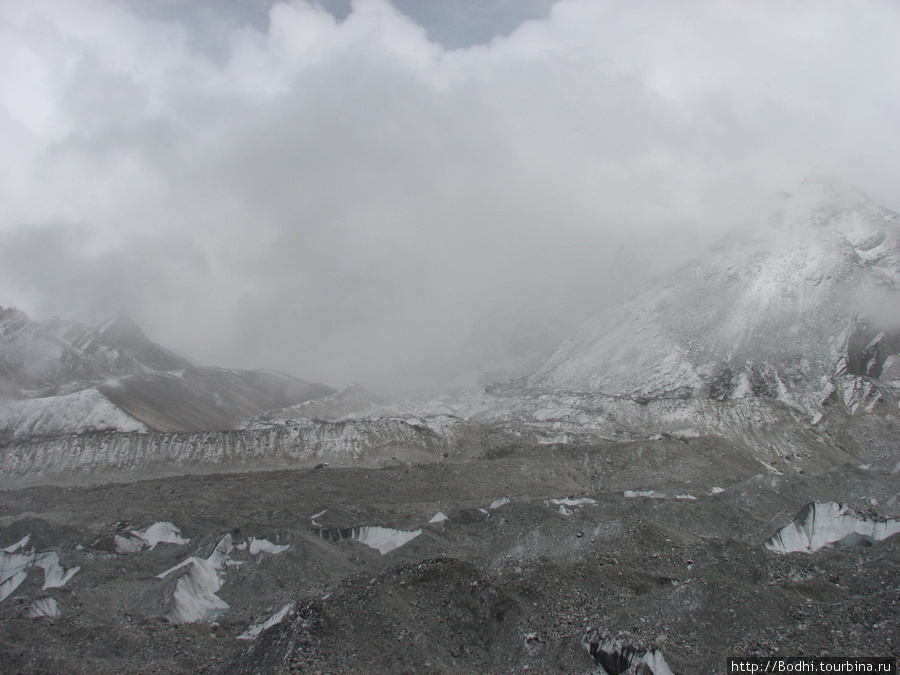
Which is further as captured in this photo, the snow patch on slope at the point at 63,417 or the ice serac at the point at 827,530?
the snow patch on slope at the point at 63,417

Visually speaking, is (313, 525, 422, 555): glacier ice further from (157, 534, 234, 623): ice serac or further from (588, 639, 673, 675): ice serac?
(588, 639, 673, 675): ice serac

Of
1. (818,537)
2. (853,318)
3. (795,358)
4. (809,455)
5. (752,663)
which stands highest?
(853,318)

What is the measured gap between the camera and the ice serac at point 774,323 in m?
139

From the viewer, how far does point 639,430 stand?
119 metres

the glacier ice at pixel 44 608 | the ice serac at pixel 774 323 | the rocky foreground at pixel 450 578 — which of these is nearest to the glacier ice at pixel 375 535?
the rocky foreground at pixel 450 578

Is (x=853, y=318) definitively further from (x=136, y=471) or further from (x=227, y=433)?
(x=136, y=471)

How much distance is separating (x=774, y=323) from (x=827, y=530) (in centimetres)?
12557

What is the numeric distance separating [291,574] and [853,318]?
149061mm

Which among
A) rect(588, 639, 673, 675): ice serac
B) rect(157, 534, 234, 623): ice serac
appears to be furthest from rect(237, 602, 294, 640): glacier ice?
rect(588, 639, 673, 675): ice serac

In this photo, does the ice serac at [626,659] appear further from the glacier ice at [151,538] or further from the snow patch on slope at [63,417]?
the snow patch on slope at [63,417]

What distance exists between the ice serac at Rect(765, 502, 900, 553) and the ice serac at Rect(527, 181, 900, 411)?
82938 millimetres

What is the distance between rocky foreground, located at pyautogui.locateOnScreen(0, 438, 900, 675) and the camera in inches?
1076

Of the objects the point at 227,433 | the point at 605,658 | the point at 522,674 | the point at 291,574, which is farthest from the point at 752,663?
the point at 227,433

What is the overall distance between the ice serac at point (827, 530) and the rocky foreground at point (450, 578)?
0.43ft
